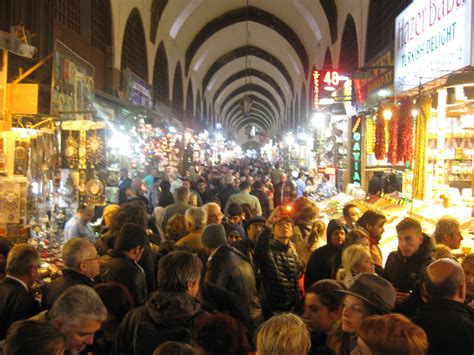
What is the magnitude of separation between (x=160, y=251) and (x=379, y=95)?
624cm

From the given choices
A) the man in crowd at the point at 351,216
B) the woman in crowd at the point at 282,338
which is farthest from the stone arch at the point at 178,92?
the woman in crowd at the point at 282,338

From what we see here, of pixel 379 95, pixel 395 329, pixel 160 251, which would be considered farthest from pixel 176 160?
pixel 395 329

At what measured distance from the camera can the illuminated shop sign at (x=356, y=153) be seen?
12.5m

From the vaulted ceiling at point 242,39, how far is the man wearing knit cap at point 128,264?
9.18 meters

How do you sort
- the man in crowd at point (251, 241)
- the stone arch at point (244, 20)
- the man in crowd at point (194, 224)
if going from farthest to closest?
the stone arch at point (244, 20) → the man in crowd at point (194, 224) → the man in crowd at point (251, 241)

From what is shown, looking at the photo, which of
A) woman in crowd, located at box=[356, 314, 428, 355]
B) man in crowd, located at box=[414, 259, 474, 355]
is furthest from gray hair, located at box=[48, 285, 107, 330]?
man in crowd, located at box=[414, 259, 474, 355]

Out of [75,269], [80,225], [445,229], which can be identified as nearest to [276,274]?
[445,229]

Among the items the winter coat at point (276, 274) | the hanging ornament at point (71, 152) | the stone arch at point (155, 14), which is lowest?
the winter coat at point (276, 274)

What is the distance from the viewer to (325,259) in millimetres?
4391

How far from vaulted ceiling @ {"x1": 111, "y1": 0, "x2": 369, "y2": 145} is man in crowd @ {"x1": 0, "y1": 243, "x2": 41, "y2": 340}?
379 inches

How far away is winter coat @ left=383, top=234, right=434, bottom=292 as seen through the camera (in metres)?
3.81

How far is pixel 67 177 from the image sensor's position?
6.89 m

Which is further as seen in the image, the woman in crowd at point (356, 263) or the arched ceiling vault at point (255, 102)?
the arched ceiling vault at point (255, 102)

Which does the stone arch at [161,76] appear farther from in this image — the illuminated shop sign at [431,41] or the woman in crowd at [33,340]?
the woman in crowd at [33,340]
